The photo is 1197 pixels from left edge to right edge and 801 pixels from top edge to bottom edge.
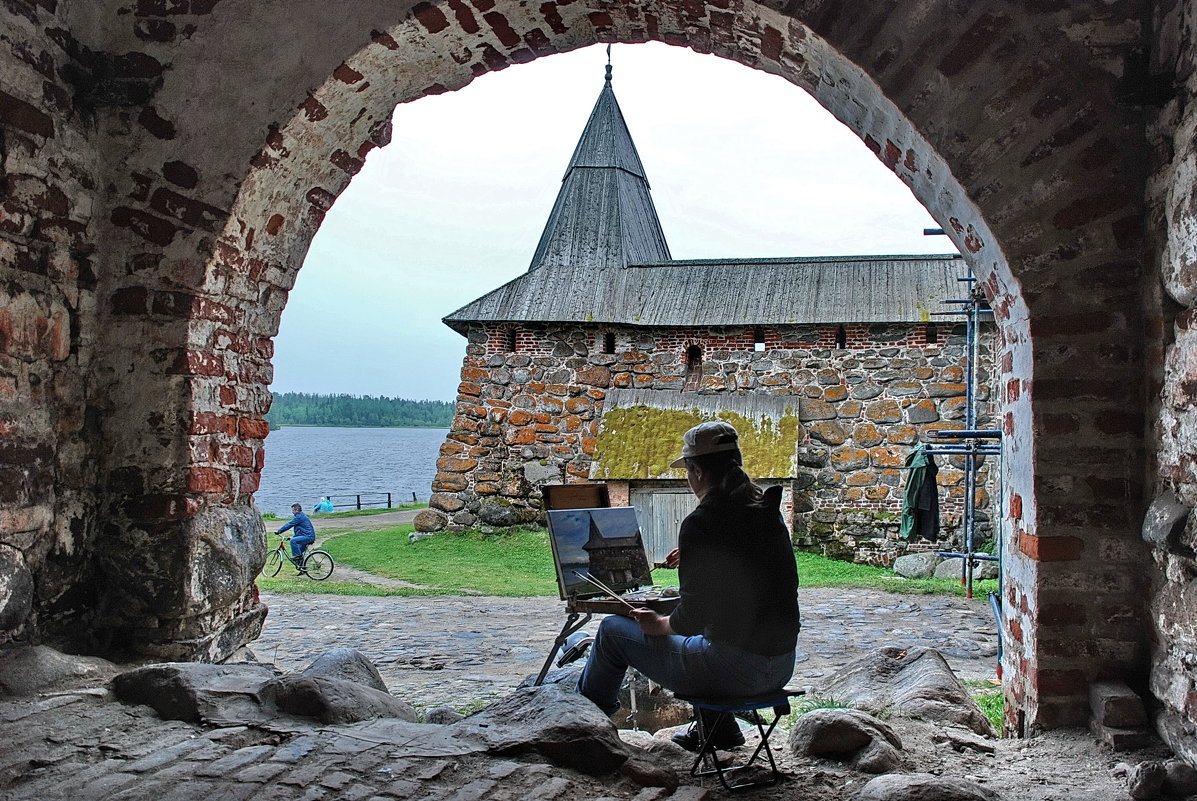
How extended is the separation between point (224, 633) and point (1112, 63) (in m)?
4.36

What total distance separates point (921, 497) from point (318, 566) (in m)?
8.19

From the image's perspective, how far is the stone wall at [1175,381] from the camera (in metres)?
2.85

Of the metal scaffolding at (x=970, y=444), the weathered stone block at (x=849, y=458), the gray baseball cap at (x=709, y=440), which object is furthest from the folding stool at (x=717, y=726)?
the weathered stone block at (x=849, y=458)

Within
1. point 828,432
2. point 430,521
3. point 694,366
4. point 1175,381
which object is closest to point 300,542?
point 430,521

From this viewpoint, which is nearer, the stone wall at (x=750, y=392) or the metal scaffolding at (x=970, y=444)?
the metal scaffolding at (x=970, y=444)

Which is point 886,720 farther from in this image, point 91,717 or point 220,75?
point 220,75

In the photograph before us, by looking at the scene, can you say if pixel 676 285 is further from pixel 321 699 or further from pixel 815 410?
pixel 321 699

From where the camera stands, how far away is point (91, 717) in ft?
10.2

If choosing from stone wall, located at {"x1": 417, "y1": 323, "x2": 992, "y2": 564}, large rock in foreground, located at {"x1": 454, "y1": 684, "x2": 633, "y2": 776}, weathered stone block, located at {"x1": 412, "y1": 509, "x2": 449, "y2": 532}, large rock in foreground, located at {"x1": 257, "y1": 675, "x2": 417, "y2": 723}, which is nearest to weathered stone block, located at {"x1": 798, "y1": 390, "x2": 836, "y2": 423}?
stone wall, located at {"x1": 417, "y1": 323, "x2": 992, "y2": 564}

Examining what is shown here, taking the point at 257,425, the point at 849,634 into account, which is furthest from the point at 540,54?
the point at 849,634

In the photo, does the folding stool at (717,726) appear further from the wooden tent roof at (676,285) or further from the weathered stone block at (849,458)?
the wooden tent roof at (676,285)

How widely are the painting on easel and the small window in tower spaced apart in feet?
33.2

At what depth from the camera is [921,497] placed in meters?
9.50

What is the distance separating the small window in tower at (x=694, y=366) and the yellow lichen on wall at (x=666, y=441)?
637mm
